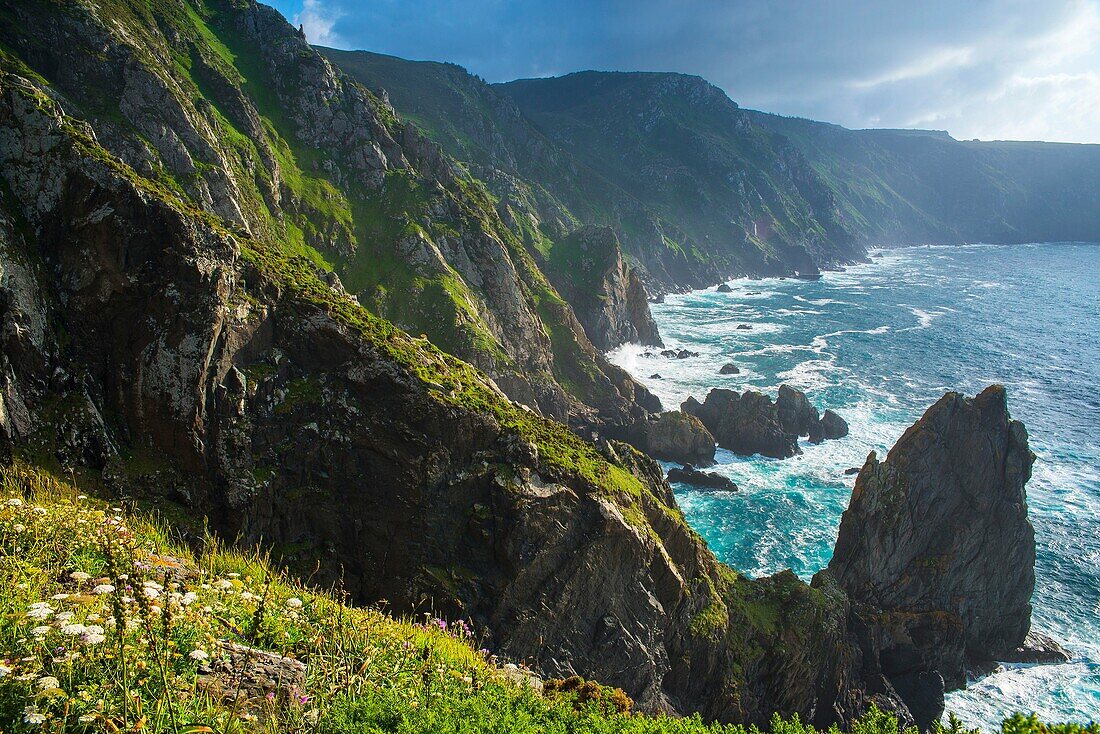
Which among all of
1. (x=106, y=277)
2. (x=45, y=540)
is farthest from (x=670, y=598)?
(x=106, y=277)

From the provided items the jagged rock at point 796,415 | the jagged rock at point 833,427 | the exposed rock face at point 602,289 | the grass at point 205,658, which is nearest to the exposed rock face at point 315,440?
the grass at point 205,658

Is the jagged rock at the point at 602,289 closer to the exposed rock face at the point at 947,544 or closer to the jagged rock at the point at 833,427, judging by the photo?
the jagged rock at the point at 833,427

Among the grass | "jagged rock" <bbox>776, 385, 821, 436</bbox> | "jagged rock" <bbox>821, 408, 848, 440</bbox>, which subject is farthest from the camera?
"jagged rock" <bbox>776, 385, 821, 436</bbox>

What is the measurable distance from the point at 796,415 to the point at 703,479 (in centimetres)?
1927

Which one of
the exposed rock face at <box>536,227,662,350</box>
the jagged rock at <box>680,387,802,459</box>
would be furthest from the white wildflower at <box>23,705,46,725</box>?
the exposed rock face at <box>536,227,662,350</box>

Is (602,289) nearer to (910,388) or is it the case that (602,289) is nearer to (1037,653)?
(910,388)

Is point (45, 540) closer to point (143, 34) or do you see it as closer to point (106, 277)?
point (106, 277)

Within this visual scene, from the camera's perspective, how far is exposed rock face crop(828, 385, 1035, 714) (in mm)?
36688

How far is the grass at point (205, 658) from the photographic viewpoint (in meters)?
5.35

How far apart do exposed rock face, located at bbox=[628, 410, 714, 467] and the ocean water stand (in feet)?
9.24

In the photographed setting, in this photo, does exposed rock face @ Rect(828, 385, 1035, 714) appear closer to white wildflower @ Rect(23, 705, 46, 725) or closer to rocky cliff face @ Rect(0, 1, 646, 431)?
rocky cliff face @ Rect(0, 1, 646, 431)

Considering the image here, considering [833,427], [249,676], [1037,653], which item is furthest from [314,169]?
[1037,653]

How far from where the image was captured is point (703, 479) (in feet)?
187

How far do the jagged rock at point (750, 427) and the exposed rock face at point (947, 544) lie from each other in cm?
2330
